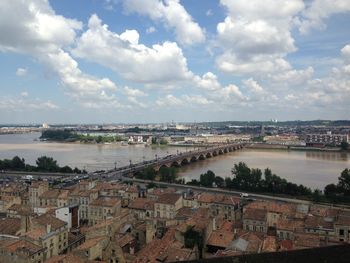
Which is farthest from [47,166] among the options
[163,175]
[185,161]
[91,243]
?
[91,243]

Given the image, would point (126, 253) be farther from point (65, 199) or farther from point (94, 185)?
point (94, 185)

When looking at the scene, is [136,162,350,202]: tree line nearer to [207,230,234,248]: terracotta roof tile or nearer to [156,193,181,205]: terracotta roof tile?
[156,193,181,205]: terracotta roof tile

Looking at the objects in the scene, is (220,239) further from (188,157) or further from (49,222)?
(188,157)

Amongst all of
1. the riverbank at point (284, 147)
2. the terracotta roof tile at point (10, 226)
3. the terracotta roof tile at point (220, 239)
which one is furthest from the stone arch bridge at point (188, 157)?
the terracotta roof tile at point (220, 239)

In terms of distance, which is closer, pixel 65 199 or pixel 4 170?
pixel 65 199

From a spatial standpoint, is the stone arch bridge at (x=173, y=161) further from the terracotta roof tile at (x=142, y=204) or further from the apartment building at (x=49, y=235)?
the apartment building at (x=49, y=235)

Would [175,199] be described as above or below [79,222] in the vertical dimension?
above

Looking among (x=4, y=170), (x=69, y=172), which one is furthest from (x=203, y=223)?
(x=4, y=170)

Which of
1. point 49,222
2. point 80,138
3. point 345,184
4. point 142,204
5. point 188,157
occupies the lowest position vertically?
point 188,157

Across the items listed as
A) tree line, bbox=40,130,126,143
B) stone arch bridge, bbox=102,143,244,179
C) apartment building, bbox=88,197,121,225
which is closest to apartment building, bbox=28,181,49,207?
apartment building, bbox=88,197,121,225

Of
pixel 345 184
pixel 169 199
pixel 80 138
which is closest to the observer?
pixel 169 199

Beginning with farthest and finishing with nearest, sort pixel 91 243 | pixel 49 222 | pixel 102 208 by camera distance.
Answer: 1. pixel 102 208
2. pixel 49 222
3. pixel 91 243
